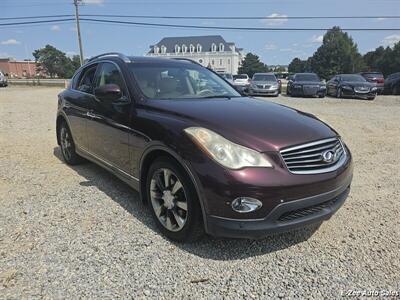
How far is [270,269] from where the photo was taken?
2939mm

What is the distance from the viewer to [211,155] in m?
2.84

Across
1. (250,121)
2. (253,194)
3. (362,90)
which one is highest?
(250,121)

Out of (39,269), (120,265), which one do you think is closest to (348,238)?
(120,265)

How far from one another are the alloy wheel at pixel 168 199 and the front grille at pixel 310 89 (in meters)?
18.5

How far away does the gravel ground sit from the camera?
8.87ft

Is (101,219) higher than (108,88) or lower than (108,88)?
lower

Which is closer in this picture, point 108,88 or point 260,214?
point 260,214

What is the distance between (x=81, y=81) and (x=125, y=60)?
1.44 metres

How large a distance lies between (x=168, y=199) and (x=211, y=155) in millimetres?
736

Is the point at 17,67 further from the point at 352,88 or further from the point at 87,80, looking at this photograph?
the point at 87,80

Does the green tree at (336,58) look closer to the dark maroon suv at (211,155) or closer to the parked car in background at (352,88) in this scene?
the parked car in background at (352,88)

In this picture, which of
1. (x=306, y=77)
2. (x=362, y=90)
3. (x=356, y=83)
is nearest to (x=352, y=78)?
(x=356, y=83)

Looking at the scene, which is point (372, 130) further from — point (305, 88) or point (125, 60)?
point (305, 88)

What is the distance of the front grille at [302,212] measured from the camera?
2.87 m
